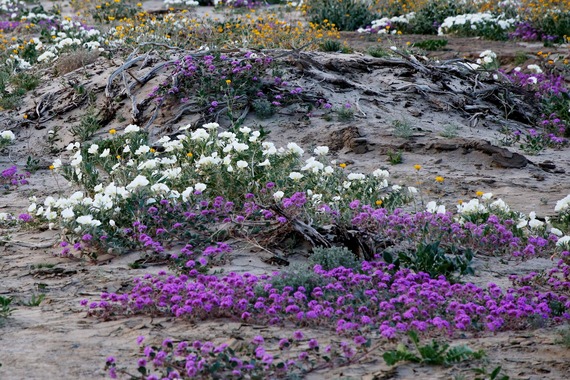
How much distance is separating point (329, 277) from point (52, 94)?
6.60m

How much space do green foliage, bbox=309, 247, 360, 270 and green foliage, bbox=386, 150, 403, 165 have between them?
10.9 feet

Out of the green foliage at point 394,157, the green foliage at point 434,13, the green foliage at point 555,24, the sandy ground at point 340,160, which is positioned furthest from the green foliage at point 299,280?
the green foliage at point 434,13

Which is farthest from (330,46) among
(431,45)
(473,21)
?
(473,21)

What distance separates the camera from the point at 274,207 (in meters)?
6.03

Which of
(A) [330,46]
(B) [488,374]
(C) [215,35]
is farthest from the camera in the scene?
(C) [215,35]

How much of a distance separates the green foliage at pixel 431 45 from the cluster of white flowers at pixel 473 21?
4.96 ft

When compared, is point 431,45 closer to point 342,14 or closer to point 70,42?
point 342,14

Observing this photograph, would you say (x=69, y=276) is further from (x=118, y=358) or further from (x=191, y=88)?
(x=191, y=88)

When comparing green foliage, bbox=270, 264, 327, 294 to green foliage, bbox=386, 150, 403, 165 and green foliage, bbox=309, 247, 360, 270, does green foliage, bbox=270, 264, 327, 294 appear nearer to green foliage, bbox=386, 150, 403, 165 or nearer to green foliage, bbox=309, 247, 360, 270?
green foliage, bbox=309, 247, 360, 270

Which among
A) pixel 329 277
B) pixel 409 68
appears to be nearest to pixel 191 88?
pixel 409 68

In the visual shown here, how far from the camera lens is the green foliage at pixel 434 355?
415 cm

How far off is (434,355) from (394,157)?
15.8 ft

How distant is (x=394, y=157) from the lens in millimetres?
8867

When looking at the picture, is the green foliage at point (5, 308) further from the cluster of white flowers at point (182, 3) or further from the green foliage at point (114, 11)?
the cluster of white flowers at point (182, 3)
